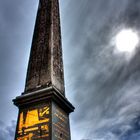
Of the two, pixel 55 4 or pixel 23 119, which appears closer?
pixel 23 119

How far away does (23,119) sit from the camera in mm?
5402

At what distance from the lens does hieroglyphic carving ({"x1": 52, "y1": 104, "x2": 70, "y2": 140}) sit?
5113mm

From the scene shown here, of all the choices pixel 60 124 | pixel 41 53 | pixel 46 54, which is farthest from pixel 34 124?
pixel 41 53

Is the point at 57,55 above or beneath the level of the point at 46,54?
above

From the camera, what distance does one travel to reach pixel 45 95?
549cm

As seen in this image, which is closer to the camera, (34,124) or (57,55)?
(34,124)

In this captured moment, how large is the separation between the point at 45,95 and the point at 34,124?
0.70m

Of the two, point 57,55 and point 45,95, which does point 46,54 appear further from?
point 45,95

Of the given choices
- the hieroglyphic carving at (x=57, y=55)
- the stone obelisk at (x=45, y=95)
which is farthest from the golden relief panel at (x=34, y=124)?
the hieroglyphic carving at (x=57, y=55)

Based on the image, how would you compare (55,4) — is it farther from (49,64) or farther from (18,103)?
(18,103)

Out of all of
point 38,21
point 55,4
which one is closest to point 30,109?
point 38,21

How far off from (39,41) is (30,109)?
2737mm

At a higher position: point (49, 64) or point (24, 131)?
point (49, 64)

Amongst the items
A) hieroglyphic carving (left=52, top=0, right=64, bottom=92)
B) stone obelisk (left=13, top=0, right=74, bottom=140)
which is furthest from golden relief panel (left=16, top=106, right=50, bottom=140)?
hieroglyphic carving (left=52, top=0, right=64, bottom=92)
